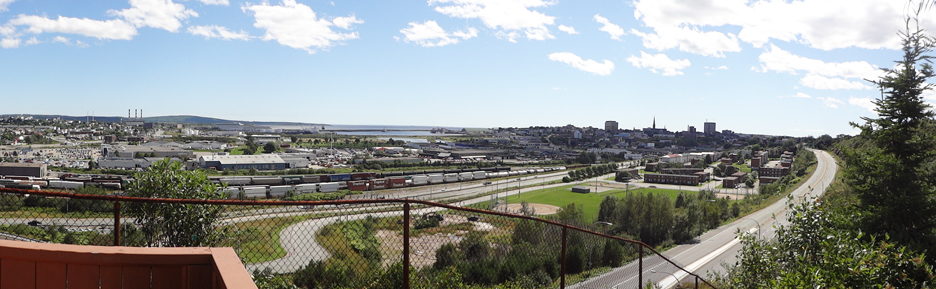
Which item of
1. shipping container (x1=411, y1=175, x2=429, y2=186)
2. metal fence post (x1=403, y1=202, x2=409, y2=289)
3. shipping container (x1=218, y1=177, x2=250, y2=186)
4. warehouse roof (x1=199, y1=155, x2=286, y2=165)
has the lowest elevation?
shipping container (x1=411, y1=175, x2=429, y2=186)

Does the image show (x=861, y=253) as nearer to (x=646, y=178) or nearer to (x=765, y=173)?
(x=646, y=178)

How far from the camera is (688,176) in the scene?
2288 inches

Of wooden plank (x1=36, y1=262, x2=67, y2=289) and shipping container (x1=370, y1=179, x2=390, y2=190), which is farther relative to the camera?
shipping container (x1=370, y1=179, x2=390, y2=190)

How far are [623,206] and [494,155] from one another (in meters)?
66.8

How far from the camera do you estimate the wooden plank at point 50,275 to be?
199 centimetres

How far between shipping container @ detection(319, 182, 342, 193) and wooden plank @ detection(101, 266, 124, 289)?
3943cm

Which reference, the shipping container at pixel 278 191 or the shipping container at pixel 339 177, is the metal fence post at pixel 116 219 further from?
the shipping container at pixel 339 177

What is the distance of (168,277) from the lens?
212cm

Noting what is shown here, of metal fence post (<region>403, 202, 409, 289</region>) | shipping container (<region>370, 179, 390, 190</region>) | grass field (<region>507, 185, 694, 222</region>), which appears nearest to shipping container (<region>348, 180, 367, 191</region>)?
shipping container (<region>370, 179, 390, 190</region>)

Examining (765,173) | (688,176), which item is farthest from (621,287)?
(765,173)

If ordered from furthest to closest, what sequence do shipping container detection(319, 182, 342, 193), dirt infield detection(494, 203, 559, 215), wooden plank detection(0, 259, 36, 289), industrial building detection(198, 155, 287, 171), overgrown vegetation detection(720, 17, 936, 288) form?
industrial building detection(198, 155, 287, 171), shipping container detection(319, 182, 342, 193), dirt infield detection(494, 203, 559, 215), overgrown vegetation detection(720, 17, 936, 288), wooden plank detection(0, 259, 36, 289)

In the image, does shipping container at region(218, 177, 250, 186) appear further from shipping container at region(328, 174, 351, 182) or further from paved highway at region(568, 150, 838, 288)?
paved highway at region(568, 150, 838, 288)

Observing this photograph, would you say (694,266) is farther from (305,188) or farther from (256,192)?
(305,188)

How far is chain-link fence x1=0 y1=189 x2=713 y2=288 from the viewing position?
4434 mm
